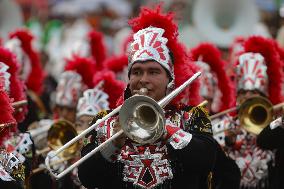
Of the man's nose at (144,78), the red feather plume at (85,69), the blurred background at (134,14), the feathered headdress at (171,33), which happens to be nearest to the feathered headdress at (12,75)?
the feathered headdress at (171,33)

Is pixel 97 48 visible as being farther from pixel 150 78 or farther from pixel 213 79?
pixel 150 78

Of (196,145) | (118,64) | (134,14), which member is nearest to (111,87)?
(118,64)

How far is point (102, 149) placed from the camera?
630 centimetres

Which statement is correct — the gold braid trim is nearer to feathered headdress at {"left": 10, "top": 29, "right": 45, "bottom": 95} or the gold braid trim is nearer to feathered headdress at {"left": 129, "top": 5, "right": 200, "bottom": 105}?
feathered headdress at {"left": 129, "top": 5, "right": 200, "bottom": 105}

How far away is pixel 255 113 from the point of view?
8828 mm

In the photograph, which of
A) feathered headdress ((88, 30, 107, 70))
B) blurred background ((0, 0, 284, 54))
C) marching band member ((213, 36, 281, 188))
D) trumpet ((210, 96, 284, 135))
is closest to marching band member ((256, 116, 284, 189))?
trumpet ((210, 96, 284, 135))

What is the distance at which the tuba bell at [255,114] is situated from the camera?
8672 mm

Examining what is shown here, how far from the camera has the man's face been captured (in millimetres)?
6512

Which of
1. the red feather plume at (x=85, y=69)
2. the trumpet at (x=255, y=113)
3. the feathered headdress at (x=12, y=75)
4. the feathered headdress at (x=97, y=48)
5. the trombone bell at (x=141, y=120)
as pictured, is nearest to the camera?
the trombone bell at (x=141, y=120)

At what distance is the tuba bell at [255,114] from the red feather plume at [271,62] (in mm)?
464

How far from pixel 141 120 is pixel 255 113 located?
2803 mm

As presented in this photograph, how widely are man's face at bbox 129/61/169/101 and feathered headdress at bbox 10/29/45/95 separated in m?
4.92

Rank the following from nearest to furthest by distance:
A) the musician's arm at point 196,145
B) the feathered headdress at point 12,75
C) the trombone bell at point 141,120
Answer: the trombone bell at point 141,120, the musician's arm at point 196,145, the feathered headdress at point 12,75

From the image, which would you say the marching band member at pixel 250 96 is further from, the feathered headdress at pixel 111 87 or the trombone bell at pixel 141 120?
the trombone bell at pixel 141 120
